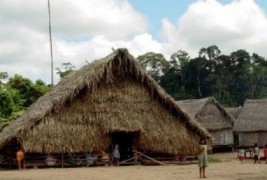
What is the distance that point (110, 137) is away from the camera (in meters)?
22.1

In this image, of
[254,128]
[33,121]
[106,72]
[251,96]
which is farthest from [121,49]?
[251,96]

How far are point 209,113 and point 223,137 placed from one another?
218 cm

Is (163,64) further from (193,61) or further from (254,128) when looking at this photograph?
(254,128)

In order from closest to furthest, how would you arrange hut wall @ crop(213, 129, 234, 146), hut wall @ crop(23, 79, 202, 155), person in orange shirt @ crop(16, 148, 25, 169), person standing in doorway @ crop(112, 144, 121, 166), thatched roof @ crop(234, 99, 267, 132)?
1. person in orange shirt @ crop(16, 148, 25, 169)
2. hut wall @ crop(23, 79, 202, 155)
3. person standing in doorway @ crop(112, 144, 121, 166)
4. thatched roof @ crop(234, 99, 267, 132)
5. hut wall @ crop(213, 129, 234, 146)

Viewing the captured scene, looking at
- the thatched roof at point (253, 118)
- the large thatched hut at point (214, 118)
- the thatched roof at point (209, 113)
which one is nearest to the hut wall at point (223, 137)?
the large thatched hut at point (214, 118)

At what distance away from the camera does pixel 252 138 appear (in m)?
36.9

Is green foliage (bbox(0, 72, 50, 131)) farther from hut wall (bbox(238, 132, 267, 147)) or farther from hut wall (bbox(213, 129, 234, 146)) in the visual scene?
hut wall (bbox(238, 132, 267, 147))

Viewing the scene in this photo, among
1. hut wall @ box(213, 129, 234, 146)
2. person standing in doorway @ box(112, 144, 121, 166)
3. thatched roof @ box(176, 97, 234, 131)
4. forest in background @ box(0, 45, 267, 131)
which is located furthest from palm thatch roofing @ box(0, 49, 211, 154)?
forest in background @ box(0, 45, 267, 131)

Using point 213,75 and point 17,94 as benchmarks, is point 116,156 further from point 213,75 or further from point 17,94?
point 213,75

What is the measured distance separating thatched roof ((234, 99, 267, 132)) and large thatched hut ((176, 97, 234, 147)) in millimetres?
1975

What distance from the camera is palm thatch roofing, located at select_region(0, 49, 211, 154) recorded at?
20.8 metres

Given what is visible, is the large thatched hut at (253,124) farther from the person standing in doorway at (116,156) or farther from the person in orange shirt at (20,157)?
the person in orange shirt at (20,157)

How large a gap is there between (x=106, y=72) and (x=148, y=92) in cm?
220

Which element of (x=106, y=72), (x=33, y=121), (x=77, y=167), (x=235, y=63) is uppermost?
(x=235, y=63)
